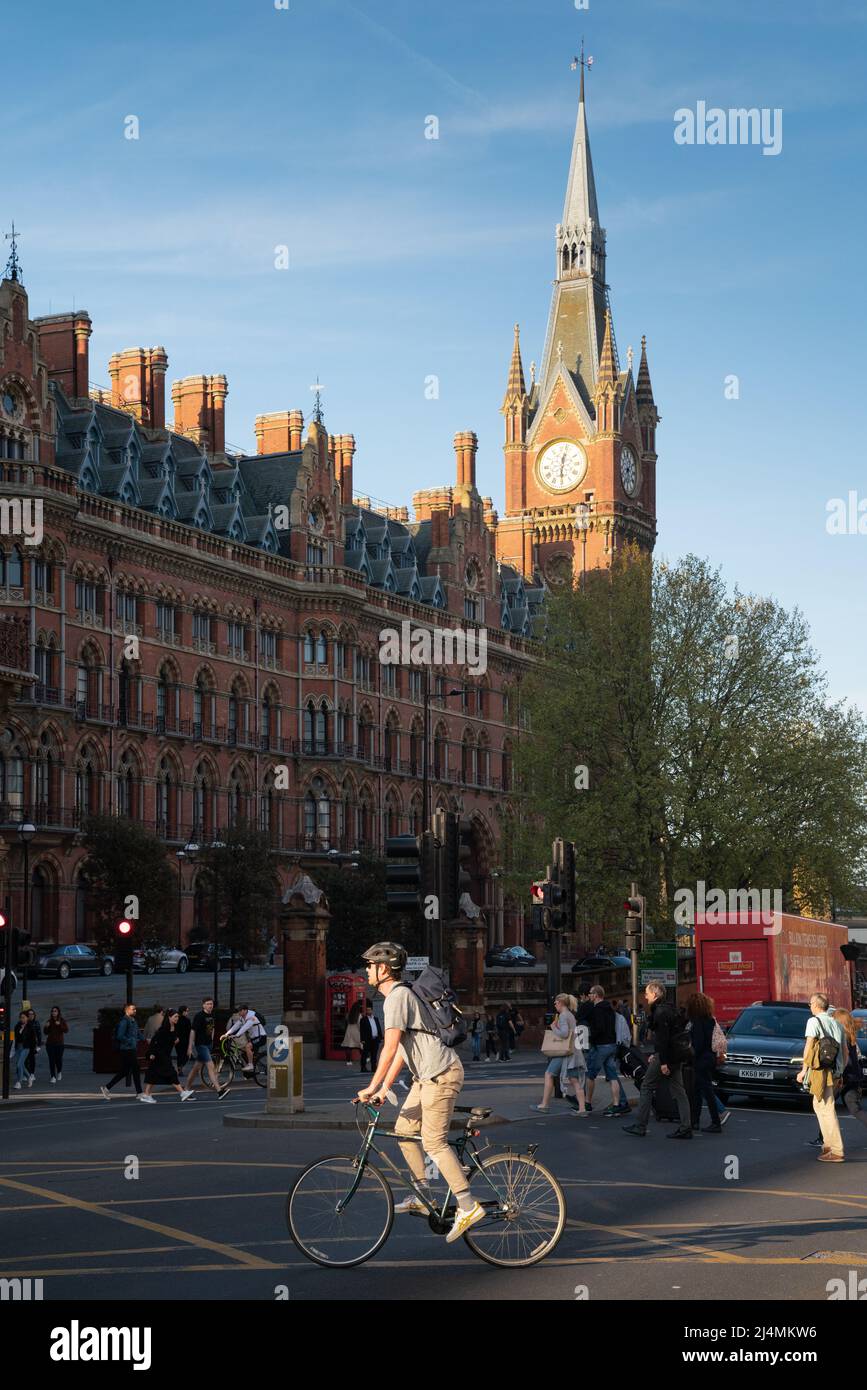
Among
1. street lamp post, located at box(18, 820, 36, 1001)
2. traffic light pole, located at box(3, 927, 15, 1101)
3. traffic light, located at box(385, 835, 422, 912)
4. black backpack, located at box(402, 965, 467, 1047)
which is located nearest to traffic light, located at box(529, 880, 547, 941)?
traffic light, located at box(385, 835, 422, 912)

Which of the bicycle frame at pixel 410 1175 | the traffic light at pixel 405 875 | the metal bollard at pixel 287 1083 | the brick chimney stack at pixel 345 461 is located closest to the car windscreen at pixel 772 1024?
the metal bollard at pixel 287 1083

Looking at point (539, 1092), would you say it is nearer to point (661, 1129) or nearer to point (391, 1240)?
point (661, 1129)

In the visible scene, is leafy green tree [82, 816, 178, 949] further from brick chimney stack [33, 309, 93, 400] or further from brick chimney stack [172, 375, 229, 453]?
brick chimney stack [172, 375, 229, 453]

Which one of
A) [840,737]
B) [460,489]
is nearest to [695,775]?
[840,737]

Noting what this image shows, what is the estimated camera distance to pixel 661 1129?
2178 centimetres

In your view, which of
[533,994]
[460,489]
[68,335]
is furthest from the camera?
[460,489]

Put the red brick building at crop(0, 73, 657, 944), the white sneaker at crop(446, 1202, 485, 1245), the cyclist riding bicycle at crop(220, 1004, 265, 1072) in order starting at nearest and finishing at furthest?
the white sneaker at crop(446, 1202, 485, 1245) → the cyclist riding bicycle at crop(220, 1004, 265, 1072) → the red brick building at crop(0, 73, 657, 944)

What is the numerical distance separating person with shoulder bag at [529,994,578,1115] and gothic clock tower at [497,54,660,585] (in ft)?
296

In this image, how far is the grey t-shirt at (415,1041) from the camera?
1137 centimetres

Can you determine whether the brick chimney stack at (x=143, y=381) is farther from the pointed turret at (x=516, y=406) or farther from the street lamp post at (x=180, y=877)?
the pointed turret at (x=516, y=406)

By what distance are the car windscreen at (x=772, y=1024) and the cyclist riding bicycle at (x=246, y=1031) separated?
10.5 metres

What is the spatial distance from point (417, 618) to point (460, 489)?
1005cm

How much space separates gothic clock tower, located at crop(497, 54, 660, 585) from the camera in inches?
4555

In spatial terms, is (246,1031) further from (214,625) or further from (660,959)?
(214,625)
